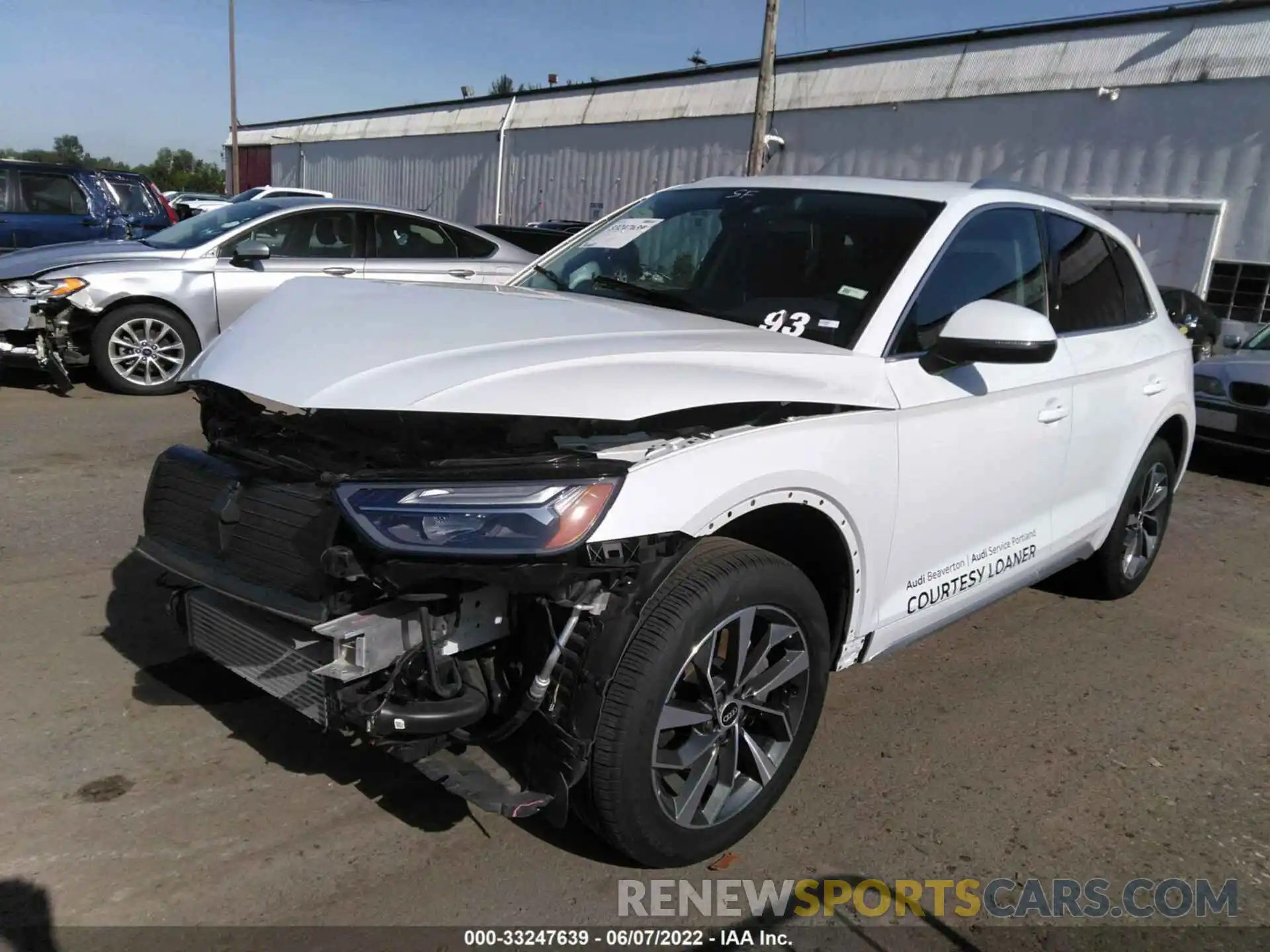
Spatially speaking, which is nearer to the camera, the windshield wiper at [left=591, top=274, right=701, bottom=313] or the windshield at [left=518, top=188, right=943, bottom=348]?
the windshield at [left=518, top=188, right=943, bottom=348]

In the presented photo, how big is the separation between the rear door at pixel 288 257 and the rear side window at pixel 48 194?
17.9 feet

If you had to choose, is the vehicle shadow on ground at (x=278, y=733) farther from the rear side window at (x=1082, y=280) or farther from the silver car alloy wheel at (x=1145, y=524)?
the silver car alloy wheel at (x=1145, y=524)

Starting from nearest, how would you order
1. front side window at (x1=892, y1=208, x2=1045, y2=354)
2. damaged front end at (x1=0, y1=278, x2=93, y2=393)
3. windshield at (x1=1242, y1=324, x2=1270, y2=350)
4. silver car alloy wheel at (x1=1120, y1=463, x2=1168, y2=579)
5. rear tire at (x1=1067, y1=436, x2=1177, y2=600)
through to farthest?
front side window at (x1=892, y1=208, x2=1045, y2=354)
rear tire at (x1=1067, y1=436, x2=1177, y2=600)
silver car alloy wheel at (x1=1120, y1=463, x2=1168, y2=579)
damaged front end at (x1=0, y1=278, x2=93, y2=393)
windshield at (x1=1242, y1=324, x2=1270, y2=350)

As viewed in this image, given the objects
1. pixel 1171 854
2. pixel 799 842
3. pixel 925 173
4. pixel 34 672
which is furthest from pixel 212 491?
pixel 925 173

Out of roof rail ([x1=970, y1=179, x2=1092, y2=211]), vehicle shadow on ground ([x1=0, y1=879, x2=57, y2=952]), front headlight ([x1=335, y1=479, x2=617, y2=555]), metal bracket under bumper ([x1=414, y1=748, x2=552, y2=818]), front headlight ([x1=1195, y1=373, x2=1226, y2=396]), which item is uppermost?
roof rail ([x1=970, y1=179, x2=1092, y2=211])

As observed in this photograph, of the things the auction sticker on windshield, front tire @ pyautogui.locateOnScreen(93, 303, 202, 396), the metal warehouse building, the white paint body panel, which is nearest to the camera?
the white paint body panel

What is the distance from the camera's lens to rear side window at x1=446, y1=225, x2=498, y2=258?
9273 mm

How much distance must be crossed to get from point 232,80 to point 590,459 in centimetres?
4628

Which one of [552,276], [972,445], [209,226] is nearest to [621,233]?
[552,276]

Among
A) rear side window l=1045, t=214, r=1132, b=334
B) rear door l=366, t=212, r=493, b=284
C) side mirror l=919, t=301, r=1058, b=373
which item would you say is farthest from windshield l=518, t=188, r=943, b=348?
rear door l=366, t=212, r=493, b=284

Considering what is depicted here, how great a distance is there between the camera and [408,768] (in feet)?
10.6

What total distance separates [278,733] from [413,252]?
648cm

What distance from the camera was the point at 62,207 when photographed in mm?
12438

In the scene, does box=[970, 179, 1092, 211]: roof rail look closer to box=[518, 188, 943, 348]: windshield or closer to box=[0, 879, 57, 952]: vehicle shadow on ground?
box=[518, 188, 943, 348]: windshield
